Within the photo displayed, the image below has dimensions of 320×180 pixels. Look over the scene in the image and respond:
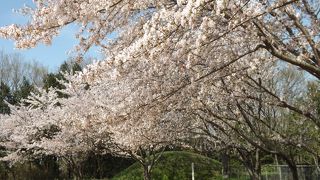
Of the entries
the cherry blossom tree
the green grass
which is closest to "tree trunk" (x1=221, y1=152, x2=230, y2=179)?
the green grass

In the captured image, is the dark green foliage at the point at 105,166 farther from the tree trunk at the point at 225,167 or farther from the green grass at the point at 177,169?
the tree trunk at the point at 225,167

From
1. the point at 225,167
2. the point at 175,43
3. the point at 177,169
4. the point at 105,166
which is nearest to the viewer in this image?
the point at 175,43

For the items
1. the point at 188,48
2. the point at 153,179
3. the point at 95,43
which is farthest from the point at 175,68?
the point at 153,179

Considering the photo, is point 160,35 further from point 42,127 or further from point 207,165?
point 207,165

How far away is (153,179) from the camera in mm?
23984

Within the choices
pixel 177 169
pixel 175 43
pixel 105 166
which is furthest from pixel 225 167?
pixel 175 43

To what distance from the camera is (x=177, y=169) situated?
25.6m

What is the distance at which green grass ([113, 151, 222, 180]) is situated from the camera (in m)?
24.7

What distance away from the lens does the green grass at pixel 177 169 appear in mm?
24716

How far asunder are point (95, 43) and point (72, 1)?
857 millimetres

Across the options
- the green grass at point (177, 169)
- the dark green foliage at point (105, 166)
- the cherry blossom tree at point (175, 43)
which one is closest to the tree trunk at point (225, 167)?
the green grass at point (177, 169)

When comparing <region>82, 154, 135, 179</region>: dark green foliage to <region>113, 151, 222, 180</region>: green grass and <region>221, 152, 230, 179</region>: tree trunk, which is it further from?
<region>221, 152, 230, 179</region>: tree trunk

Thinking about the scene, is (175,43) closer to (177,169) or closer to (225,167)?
(177,169)

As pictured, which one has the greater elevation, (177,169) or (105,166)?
(105,166)
